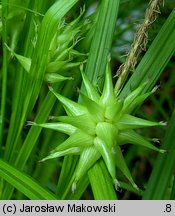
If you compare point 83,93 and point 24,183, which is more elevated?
point 83,93

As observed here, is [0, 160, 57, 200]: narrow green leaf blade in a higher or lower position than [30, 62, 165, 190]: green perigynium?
lower

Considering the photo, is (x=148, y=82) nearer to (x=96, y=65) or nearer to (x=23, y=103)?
(x=96, y=65)

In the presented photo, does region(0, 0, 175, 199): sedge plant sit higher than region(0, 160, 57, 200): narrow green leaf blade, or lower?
higher

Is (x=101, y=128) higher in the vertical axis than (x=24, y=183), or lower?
higher

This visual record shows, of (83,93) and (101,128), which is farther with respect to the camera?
(83,93)

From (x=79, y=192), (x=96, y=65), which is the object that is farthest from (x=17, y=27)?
(x=79, y=192)

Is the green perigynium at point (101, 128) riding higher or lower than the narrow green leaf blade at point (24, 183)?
higher

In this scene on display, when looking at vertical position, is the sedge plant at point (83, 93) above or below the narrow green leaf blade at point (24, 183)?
above

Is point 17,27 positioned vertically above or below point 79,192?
above
